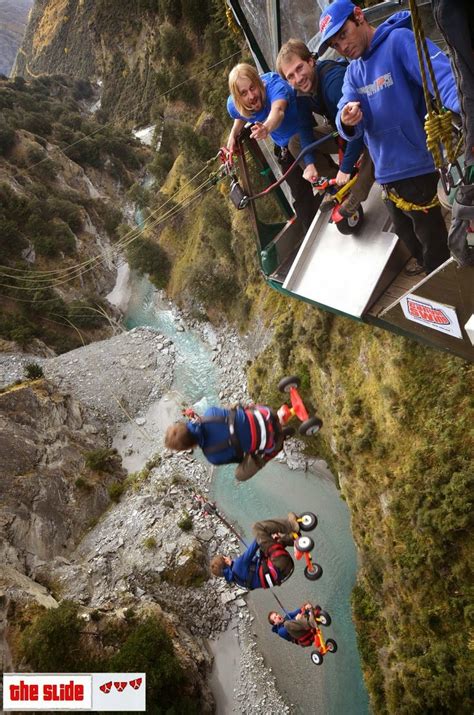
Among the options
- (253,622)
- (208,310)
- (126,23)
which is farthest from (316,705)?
(126,23)

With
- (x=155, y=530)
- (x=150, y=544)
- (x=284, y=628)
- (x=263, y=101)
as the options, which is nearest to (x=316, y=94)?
(x=263, y=101)

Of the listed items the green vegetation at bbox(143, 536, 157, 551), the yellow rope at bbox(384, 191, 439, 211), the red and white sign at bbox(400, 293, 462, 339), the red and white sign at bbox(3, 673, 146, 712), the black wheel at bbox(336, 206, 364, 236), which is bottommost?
the red and white sign at bbox(3, 673, 146, 712)

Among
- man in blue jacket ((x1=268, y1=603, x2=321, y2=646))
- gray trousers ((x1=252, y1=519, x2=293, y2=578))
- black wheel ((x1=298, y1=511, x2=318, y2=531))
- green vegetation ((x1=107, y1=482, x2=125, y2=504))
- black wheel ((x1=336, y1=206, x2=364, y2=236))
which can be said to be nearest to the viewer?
black wheel ((x1=336, y1=206, x2=364, y2=236))

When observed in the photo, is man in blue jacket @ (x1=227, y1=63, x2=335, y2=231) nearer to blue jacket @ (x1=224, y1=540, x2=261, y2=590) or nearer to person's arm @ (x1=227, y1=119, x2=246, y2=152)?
person's arm @ (x1=227, y1=119, x2=246, y2=152)

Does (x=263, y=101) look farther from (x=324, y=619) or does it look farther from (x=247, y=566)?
(x=324, y=619)

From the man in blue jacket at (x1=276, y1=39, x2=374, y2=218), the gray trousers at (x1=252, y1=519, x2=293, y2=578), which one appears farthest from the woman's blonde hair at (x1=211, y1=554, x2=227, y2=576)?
the man in blue jacket at (x1=276, y1=39, x2=374, y2=218)

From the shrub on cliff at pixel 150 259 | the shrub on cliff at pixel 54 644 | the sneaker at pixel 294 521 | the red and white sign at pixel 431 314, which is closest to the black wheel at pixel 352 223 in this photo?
the red and white sign at pixel 431 314
